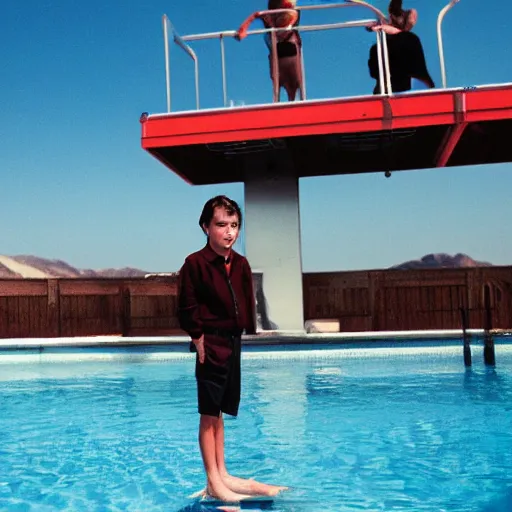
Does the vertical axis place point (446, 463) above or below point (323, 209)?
below

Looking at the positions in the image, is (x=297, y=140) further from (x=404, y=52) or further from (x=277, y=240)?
(x=404, y=52)

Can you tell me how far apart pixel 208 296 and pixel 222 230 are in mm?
252

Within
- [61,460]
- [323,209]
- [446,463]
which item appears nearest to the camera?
[446,463]

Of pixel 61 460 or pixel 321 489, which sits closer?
pixel 321 489

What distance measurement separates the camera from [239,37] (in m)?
8.16

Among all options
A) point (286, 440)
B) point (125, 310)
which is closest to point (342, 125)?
point (286, 440)

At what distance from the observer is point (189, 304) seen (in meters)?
2.31

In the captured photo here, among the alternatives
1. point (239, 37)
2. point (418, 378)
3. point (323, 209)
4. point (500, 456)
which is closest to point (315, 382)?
point (418, 378)

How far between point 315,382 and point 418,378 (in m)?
1.03

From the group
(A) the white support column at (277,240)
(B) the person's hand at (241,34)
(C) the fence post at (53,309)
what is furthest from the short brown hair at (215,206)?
(C) the fence post at (53,309)

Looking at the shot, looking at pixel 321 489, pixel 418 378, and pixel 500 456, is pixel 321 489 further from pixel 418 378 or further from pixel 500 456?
pixel 418 378

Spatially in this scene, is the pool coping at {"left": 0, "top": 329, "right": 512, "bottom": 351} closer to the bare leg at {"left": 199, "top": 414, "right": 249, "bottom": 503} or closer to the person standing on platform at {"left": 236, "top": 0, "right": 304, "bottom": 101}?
the person standing on platform at {"left": 236, "top": 0, "right": 304, "bottom": 101}

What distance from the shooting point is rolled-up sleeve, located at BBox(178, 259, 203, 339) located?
2.31m

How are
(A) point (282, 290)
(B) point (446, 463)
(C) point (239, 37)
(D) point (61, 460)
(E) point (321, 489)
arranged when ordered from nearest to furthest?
(E) point (321, 489) → (B) point (446, 463) → (D) point (61, 460) → (C) point (239, 37) → (A) point (282, 290)
